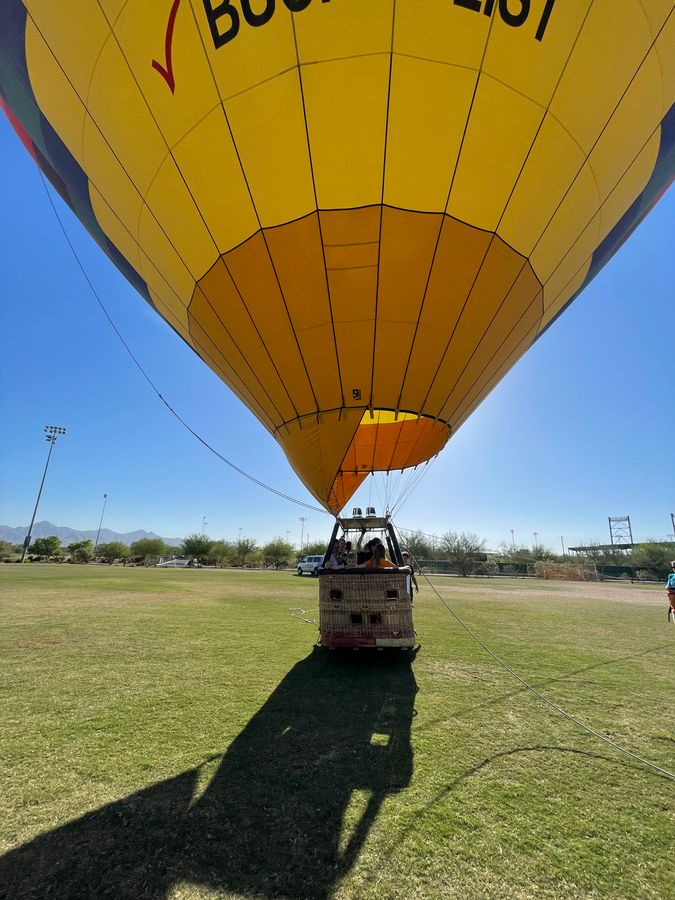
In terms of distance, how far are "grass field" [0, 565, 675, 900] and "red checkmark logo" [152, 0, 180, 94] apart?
4367mm

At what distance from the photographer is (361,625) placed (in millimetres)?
4691

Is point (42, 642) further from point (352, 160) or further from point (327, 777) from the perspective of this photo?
point (352, 160)

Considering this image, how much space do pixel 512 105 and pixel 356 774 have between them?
4398 millimetres

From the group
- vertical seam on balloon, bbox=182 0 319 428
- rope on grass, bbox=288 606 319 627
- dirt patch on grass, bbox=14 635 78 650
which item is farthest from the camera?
rope on grass, bbox=288 606 319 627

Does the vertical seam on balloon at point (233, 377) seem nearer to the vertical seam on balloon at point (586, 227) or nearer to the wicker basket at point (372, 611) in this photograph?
the wicker basket at point (372, 611)

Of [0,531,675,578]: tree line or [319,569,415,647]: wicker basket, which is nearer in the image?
[319,569,415,647]: wicker basket

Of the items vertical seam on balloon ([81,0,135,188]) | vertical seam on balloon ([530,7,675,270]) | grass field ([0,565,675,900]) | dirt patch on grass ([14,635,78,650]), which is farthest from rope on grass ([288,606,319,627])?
vertical seam on balloon ([81,0,135,188])

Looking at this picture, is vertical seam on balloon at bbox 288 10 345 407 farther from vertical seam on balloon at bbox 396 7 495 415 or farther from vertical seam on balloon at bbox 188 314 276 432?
vertical seam on balloon at bbox 188 314 276 432

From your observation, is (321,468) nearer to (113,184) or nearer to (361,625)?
(361,625)

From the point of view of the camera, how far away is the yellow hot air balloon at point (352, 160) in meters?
2.48

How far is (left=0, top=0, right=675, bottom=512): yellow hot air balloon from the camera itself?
8.15ft

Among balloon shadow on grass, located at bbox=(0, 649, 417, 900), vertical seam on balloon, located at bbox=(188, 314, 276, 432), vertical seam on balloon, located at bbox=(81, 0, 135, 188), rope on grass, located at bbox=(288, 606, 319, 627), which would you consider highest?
vertical seam on balloon, located at bbox=(81, 0, 135, 188)

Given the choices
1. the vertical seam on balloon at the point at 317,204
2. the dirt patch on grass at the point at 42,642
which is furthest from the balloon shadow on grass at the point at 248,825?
the dirt patch on grass at the point at 42,642

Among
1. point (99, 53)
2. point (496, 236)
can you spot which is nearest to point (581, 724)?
point (496, 236)
